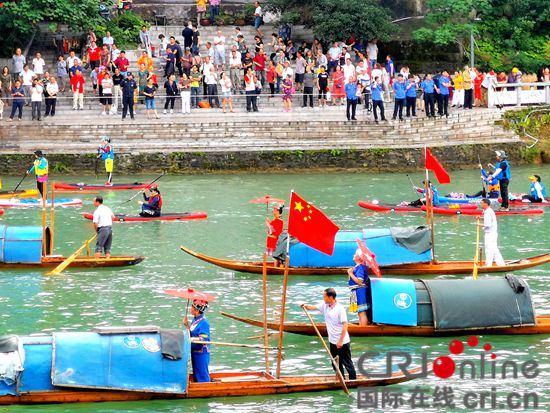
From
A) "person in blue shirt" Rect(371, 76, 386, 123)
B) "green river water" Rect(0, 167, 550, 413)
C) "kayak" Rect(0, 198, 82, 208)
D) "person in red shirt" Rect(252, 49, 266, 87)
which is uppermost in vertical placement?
"person in red shirt" Rect(252, 49, 266, 87)

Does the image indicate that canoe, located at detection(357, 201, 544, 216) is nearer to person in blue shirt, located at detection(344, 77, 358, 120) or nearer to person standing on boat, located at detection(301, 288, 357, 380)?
person in blue shirt, located at detection(344, 77, 358, 120)

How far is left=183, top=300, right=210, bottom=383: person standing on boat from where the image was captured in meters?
17.2

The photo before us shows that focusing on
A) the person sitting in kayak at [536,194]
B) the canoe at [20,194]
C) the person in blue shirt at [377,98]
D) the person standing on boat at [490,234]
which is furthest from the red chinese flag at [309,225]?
the person in blue shirt at [377,98]

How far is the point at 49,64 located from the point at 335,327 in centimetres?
3236

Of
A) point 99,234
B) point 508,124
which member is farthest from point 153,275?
point 508,124

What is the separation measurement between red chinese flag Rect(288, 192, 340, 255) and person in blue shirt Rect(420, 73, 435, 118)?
25.9 metres

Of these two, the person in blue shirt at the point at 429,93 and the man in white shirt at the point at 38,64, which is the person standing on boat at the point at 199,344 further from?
the man in white shirt at the point at 38,64

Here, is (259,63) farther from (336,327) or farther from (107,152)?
(336,327)

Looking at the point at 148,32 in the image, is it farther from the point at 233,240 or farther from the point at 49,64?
the point at 233,240

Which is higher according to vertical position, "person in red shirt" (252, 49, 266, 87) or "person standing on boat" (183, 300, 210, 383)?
"person in red shirt" (252, 49, 266, 87)

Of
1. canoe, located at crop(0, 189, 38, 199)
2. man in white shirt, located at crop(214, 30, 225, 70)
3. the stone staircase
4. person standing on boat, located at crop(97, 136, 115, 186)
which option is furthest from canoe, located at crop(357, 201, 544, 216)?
man in white shirt, located at crop(214, 30, 225, 70)

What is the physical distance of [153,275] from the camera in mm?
26047

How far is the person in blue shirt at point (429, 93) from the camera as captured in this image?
1711 inches

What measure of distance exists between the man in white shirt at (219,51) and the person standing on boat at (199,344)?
29.8 metres
